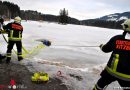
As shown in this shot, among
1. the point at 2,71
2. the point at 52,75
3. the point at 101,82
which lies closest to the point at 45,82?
the point at 52,75

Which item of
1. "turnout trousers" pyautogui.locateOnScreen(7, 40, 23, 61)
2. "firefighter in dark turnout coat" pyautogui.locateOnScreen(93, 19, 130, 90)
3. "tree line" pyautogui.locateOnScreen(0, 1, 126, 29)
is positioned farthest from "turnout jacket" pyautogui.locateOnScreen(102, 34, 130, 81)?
"tree line" pyautogui.locateOnScreen(0, 1, 126, 29)

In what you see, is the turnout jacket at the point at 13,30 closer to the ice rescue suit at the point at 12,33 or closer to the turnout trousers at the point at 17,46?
the ice rescue suit at the point at 12,33

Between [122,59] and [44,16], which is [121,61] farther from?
[44,16]

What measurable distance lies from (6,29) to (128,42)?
542 cm

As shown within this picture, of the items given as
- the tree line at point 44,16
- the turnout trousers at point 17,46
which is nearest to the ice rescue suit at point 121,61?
the turnout trousers at point 17,46

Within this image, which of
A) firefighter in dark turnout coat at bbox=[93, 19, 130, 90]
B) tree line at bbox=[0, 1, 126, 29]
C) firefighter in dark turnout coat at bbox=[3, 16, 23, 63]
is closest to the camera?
firefighter in dark turnout coat at bbox=[93, 19, 130, 90]

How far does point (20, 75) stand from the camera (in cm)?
680

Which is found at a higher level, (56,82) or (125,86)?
(125,86)

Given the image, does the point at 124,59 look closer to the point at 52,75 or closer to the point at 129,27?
the point at 129,27

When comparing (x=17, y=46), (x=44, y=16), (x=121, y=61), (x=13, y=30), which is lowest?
(x=44, y=16)

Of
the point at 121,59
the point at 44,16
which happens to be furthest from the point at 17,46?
the point at 44,16

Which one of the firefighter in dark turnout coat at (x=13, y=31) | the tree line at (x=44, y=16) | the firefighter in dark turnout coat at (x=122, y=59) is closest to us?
the firefighter in dark turnout coat at (x=122, y=59)

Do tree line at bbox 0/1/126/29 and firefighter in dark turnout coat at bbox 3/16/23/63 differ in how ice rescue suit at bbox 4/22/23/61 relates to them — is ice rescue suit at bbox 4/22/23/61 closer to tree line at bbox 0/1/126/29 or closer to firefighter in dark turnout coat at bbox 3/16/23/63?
firefighter in dark turnout coat at bbox 3/16/23/63

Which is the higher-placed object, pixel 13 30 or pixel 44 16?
pixel 13 30
